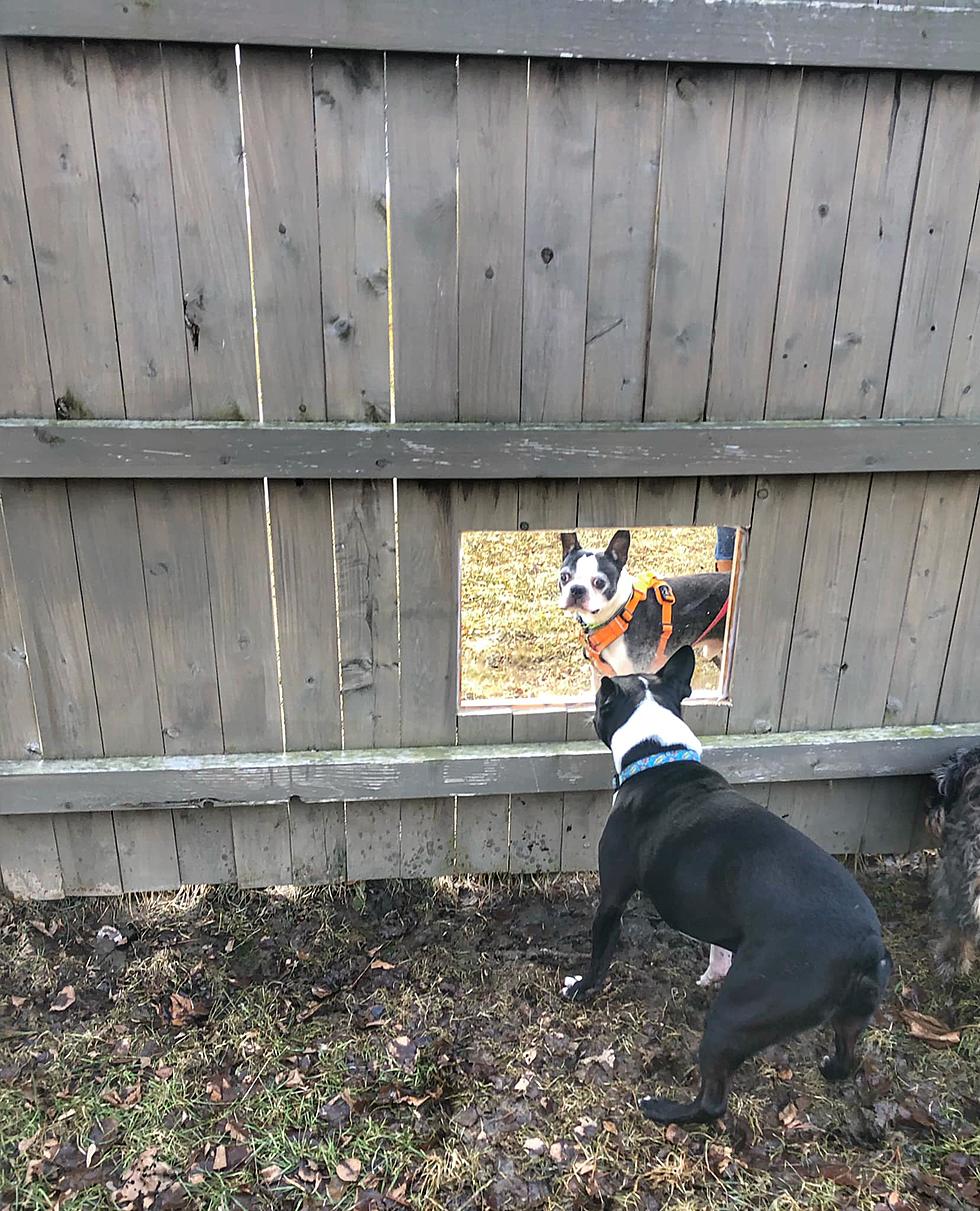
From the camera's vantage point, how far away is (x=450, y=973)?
9.93 feet

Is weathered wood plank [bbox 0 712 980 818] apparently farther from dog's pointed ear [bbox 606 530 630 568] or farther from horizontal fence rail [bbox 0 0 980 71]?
horizontal fence rail [bbox 0 0 980 71]

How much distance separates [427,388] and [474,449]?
253mm

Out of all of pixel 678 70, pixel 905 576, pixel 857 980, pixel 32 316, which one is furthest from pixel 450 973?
pixel 678 70

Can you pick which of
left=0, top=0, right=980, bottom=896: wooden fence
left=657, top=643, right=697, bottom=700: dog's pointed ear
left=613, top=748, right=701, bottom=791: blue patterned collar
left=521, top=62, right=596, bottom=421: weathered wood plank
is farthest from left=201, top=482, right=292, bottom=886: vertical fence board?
left=657, top=643, right=697, bottom=700: dog's pointed ear

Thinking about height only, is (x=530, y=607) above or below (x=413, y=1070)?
above

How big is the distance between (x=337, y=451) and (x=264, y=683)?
3.03ft

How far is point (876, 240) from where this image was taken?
108 inches

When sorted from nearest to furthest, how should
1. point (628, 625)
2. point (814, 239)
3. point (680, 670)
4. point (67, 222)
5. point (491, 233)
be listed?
point (67, 222) → point (491, 233) → point (814, 239) → point (680, 670) → point (628, 625)

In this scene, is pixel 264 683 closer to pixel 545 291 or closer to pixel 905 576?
pixel 545 291

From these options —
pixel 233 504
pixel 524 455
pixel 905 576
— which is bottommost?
pixel 905 576

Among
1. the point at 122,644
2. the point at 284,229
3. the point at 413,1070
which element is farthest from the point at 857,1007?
the point at 284,229

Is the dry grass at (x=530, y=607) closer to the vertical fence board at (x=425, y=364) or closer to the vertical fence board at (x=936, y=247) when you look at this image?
the vertical fence board at (x=425, y=364)

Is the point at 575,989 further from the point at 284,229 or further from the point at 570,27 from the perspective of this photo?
the point at 570,27

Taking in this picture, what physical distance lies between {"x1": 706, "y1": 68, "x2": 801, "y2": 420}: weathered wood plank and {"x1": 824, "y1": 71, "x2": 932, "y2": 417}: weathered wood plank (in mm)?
246
